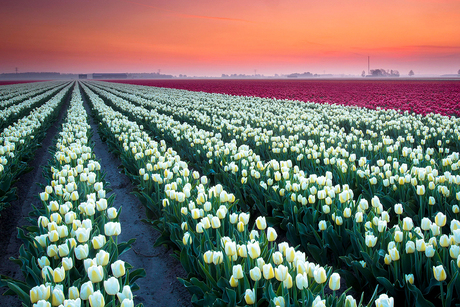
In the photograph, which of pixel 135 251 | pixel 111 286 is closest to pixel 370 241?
pixel 111 286

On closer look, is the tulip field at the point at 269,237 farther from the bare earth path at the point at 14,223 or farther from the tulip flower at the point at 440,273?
the bare earth path at the point at 14,223

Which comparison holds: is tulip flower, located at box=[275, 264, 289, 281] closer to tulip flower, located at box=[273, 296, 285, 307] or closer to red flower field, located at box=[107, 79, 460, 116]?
tulip flower, located at box=[273, 296, 285, 307]

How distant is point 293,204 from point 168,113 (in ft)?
35.6

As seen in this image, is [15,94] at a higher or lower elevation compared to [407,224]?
higher

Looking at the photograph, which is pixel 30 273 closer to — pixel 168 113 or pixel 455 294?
pixel 455 294

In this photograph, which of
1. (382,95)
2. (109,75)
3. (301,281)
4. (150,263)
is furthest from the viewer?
(109,75)

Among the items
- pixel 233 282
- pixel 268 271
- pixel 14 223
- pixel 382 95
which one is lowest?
pixel 14 223

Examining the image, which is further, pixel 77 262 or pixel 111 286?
pixel 77 262

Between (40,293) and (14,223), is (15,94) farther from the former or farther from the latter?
(40,293)

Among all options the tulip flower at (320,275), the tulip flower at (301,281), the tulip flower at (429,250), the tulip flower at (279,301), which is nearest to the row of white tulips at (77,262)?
the tulip flower at (279,301)

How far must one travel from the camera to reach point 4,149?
18.9 feet

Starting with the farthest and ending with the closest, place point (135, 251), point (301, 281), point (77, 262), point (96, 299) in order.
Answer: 1. point (135, 251)
2. point (77, 262)
3. point (301, 281)
4. point (96, 299)

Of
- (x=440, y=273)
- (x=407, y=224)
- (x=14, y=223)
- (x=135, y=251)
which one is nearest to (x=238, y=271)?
(x=440, y=273)

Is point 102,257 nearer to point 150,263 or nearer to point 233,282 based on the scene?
point 233,282
